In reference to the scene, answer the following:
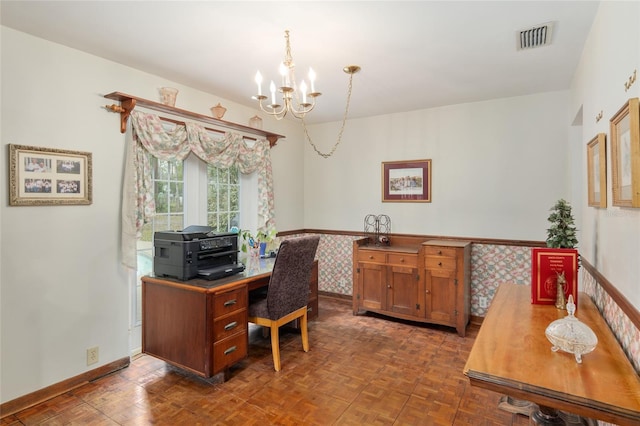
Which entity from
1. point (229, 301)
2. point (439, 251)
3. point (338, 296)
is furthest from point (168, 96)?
point (338, 296)

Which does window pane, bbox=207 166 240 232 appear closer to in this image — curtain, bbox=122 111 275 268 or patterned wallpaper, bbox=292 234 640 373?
curtain, bbox=122 111 275 268

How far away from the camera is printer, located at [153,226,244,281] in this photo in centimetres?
262

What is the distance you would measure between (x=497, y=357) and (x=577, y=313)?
0.84m

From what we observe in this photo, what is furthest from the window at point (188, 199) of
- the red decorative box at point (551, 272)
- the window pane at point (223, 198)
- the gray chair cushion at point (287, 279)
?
the red decorative box at point (551, 272)

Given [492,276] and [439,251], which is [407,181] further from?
[492,276]

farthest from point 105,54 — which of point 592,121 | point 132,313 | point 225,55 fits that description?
point 592,121

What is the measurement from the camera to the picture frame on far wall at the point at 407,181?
4172mm

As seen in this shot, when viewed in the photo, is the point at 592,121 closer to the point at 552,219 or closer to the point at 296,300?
the point at 552,219

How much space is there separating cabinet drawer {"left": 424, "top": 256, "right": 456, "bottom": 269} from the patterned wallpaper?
0.52 metres

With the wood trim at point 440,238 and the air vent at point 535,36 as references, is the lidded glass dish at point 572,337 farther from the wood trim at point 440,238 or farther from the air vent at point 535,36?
the wood trim at point 440,238

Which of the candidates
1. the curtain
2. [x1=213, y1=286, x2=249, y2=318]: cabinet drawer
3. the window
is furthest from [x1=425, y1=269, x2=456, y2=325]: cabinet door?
the curtain

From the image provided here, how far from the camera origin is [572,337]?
1275 millimetres

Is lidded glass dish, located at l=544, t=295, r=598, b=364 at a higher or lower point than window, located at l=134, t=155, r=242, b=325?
lower

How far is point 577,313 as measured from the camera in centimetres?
179
